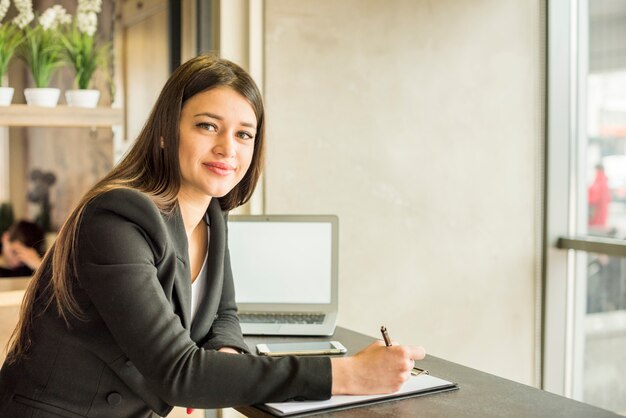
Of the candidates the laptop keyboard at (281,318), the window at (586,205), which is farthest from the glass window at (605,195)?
the laptop keyboard at (281,318)

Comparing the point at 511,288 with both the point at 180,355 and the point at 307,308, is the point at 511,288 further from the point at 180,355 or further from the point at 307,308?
the point at 180,355

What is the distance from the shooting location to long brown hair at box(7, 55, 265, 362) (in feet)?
4.64

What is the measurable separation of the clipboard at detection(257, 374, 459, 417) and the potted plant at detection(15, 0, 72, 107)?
181 cm

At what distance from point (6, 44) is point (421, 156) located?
1678 mm

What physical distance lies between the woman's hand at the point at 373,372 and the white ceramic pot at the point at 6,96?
72.4 inches

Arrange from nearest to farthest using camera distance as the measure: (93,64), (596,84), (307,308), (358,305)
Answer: (307,308) → (93,64) → (358,305) → (596,84)

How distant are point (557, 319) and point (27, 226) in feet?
7.65

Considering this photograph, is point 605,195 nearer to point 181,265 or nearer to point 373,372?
point 373,372

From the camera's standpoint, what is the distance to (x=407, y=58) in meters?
3.28

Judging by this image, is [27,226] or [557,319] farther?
[557,319]

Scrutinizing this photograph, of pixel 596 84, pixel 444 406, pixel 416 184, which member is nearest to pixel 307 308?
pixel 444 406

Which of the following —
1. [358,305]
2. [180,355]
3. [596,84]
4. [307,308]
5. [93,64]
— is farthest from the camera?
[596,84]

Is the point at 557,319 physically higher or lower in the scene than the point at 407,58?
lower

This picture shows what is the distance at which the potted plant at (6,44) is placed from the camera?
2748 millimetres
